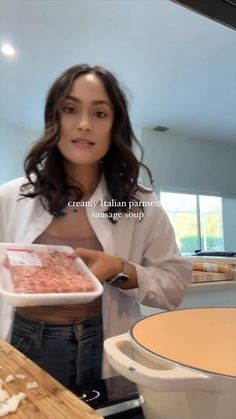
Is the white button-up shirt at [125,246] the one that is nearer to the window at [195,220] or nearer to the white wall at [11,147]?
the white wall at [11,147]

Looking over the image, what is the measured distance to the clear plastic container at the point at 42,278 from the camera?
43cm

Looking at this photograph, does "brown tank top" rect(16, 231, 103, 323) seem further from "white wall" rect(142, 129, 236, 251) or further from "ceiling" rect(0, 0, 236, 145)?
"white wall" rect(142, 129, 236, 251)

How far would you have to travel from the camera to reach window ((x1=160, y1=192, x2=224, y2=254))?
4418mm

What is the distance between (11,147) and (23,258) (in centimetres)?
363

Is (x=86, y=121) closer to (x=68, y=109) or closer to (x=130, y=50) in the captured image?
(x=68, y=109)

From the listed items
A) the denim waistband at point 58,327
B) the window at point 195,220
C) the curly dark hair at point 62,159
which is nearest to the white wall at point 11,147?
the window at point 195,220

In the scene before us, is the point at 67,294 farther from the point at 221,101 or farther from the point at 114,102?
the point at 221,101

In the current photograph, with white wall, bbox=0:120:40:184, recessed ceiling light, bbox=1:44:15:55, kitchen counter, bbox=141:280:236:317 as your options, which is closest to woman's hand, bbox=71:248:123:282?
kitchen counter, bbox=141:280:236:317

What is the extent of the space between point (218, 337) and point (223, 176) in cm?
462

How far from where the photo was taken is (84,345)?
608mm

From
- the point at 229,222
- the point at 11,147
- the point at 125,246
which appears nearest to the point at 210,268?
the point at 125,246

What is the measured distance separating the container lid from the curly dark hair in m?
0.34

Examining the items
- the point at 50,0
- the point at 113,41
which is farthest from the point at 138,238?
the point at 113,41

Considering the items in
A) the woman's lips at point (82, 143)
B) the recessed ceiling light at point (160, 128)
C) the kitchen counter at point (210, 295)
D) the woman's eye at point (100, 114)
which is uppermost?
the recessed ceiling light at point (160, 128)
